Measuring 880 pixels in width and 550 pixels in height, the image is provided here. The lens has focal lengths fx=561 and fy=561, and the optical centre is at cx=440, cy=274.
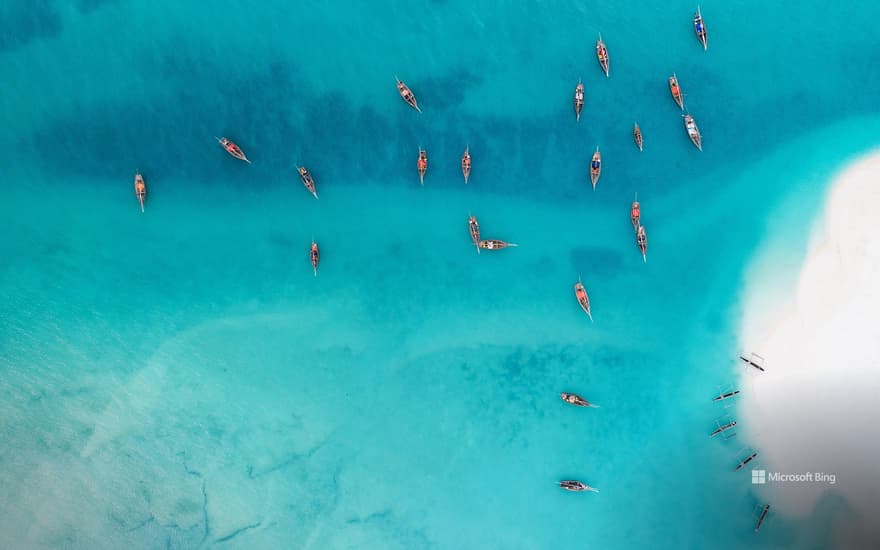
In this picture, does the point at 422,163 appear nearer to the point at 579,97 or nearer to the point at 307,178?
the point at 307,178

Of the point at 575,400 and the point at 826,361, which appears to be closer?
the point at 826,361

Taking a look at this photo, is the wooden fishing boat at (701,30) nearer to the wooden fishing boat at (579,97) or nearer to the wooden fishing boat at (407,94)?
the wooden fishing boat at (579,97)

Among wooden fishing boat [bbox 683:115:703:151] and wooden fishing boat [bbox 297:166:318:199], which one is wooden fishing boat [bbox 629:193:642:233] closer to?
wooden fishing boat [bbox 683:115:703:151]

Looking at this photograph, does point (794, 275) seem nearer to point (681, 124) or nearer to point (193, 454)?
point (681, 124)

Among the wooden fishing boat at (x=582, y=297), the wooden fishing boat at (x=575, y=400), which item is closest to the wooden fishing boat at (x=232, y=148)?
the wooden fishing boat at (x=582, y=297)

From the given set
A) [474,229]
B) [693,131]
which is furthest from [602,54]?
[474,229]

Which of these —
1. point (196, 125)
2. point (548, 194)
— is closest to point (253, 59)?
point (196, 125)

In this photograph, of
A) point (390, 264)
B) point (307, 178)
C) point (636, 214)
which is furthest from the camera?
point (390, 264)
